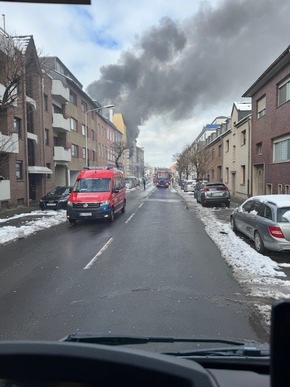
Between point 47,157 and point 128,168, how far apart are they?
6215 centimetres

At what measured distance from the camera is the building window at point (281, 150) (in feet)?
57.7

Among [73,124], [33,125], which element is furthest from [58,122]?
[73,124]

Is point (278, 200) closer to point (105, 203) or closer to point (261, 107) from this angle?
point (105, 203)

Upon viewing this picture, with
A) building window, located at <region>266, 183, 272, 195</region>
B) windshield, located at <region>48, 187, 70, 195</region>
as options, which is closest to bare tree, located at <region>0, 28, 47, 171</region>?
windshield, located at <region>48, 187, 70, 195</region>

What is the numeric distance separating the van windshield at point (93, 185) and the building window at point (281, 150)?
32.7 ft

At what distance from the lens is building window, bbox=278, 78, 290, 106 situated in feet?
56.8

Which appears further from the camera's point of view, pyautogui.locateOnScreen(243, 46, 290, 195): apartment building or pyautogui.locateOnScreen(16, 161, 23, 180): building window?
pyautogui.locateOnScreen(16, 161, 23, 180): building window

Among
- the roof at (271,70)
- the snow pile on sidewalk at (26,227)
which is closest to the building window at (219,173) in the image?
the roof at (271,70)

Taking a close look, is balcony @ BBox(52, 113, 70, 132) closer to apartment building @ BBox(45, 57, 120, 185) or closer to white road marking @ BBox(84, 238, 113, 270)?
apartment building @ BBox(45, 57, 120, 185)

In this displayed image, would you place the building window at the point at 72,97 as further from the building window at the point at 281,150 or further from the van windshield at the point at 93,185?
the building window at the point at 281,150

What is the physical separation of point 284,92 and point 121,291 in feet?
54.6

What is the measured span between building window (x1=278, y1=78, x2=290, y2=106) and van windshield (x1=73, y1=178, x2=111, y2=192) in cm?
1082

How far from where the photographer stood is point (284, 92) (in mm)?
17953

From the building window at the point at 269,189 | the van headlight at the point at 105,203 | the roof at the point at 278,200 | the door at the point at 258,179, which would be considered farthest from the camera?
the door at the point at 258,179
